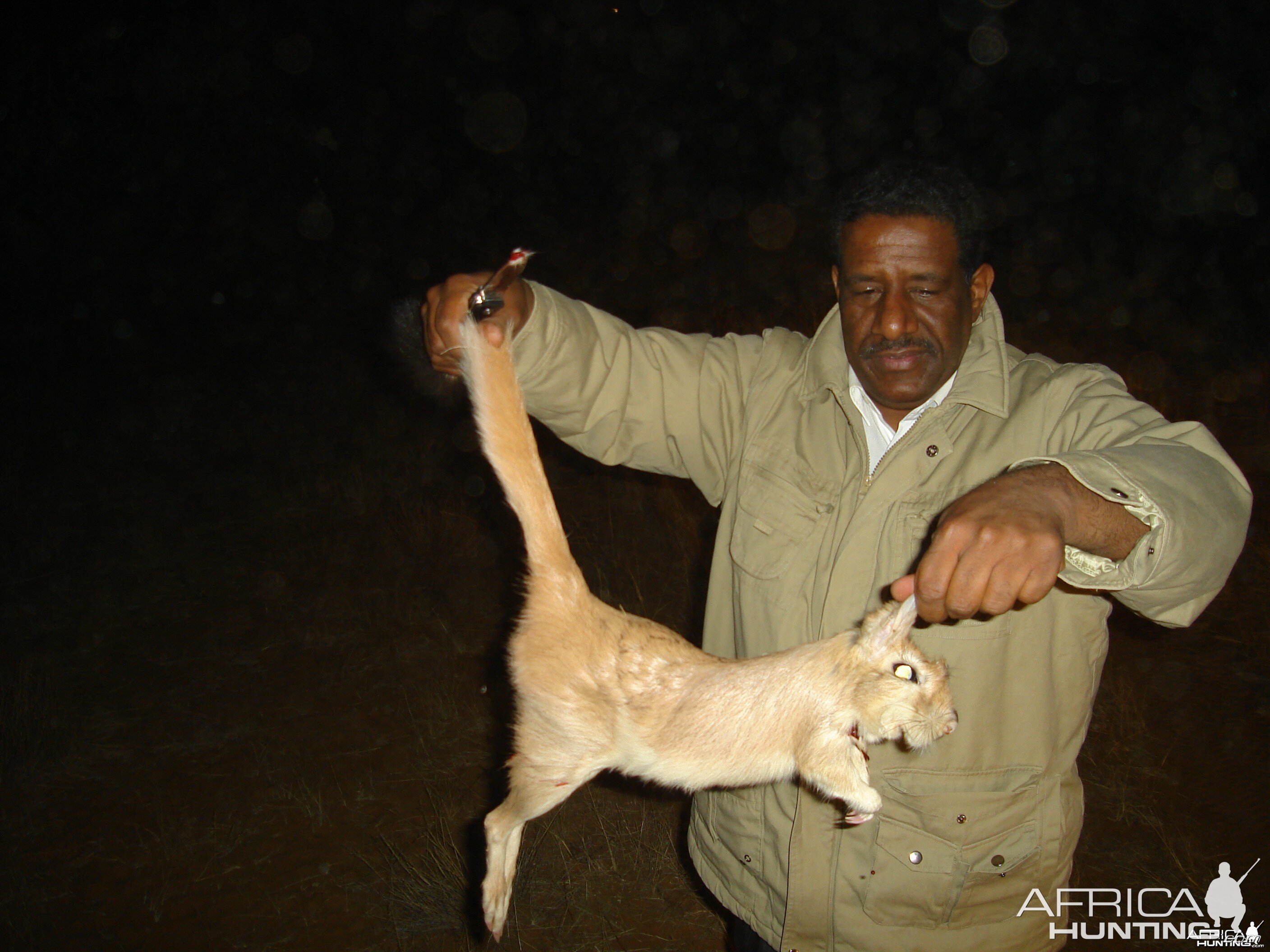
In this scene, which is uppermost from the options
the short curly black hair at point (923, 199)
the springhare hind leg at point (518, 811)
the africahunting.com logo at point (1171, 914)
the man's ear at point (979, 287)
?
the short curly black hair at point (923, 199)

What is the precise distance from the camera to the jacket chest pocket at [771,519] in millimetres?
2359

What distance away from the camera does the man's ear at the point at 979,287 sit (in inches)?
97.7

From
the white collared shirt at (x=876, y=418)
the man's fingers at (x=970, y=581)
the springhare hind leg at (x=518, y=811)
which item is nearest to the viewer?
the man's fingers at (x=970, y=581)

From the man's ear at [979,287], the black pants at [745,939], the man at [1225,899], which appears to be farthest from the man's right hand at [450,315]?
the man at [1225,899]

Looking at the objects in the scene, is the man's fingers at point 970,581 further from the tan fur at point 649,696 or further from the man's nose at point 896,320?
the man's nose at point 896,320

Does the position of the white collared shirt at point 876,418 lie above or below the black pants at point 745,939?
above

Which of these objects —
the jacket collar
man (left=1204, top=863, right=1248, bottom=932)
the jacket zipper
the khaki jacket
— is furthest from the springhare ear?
man (left=1204, top=863, right=1248, bottom=932)

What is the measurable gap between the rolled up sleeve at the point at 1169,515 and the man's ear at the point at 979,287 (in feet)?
2.79

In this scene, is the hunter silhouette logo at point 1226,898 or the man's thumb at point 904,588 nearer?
the man's thumb at point 904,588

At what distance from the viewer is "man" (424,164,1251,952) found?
7.17 ft

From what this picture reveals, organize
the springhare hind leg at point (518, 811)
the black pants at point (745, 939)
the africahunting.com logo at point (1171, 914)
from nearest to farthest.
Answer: the springhare hind leg at point (518, 811), the black pants at point (745, 939), the africahunting.com logo at point (1171, 914)

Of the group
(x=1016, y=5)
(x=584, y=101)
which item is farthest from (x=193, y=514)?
(x=1016, y=5)

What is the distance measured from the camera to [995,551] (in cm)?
129

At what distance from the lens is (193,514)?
9.55 m
